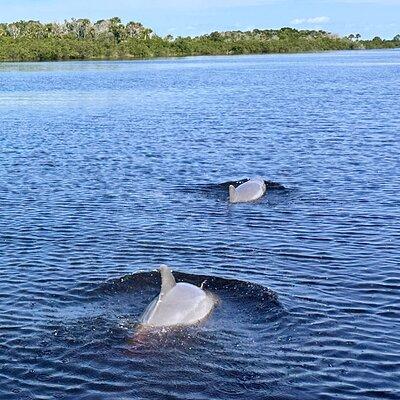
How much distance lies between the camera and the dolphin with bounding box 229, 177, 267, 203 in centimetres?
3372

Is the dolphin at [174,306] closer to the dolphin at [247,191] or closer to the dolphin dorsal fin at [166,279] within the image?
the dolphin dorsal fin at [166,279]

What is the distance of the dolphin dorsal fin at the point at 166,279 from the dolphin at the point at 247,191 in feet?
43.9

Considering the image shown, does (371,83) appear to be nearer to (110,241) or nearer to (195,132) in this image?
(195,132)

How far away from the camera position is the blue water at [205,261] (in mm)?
17484

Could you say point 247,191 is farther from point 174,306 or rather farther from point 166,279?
point 174,306

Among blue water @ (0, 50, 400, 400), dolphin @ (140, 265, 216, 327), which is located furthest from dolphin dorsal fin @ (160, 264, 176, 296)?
blue water @ (0, 50, 400, 400)

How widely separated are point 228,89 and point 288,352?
85.0 metres

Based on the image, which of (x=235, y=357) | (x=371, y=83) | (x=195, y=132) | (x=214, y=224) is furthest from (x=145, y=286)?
(x=371, y=83)

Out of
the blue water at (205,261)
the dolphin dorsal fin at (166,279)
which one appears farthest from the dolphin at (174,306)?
the blue water at (205,261)

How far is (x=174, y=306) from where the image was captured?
20109 millimetres

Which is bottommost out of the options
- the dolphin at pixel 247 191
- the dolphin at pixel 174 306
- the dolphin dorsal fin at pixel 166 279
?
the dolphin at pixel 247 191

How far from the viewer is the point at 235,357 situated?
18141mm

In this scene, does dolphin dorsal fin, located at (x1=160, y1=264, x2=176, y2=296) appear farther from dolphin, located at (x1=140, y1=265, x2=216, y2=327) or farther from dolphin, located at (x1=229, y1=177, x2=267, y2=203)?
dolphin, located at (x1=229, y1=177, x2=267, y2=203)

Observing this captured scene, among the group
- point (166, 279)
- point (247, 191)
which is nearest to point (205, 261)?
point (166, 279)
